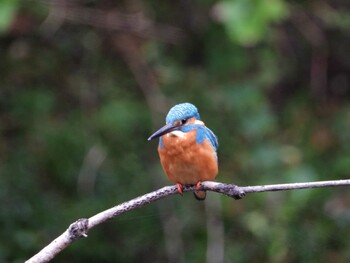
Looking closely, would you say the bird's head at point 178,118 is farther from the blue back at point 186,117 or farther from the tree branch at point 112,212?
the tree branch at point 112,212

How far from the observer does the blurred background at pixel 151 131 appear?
16.0ft

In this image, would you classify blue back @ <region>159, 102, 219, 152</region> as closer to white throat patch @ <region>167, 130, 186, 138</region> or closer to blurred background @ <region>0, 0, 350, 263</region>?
white throat patch @ <region>167, 130, 186, 138</region>

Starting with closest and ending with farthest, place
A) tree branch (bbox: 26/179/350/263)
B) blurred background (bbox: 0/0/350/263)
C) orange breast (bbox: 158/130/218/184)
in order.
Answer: tree branch (bbox: 26/179/350/263) → orange breast (bbox: 158/130/218/184) → blurred background (bbox: 0/0/350/263)

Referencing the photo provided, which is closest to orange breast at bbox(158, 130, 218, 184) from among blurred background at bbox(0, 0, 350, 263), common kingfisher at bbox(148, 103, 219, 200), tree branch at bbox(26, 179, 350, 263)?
common kingfisher at bbox(148, 103, 219, 200)

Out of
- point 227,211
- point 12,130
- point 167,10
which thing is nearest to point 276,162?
point 227,211

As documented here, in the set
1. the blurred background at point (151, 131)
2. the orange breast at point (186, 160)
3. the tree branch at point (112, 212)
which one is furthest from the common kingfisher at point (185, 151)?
the blurred background at point (151, 131)

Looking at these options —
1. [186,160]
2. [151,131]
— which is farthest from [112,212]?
[151,131]

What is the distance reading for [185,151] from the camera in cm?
307

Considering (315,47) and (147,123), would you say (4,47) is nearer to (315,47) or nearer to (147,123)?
(147,123)

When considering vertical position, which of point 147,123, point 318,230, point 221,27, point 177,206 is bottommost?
point 318,230

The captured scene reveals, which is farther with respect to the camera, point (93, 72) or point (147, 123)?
point (93, 72)

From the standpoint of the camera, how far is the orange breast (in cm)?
300

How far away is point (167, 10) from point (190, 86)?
0.63m

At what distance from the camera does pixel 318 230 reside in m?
4.89
